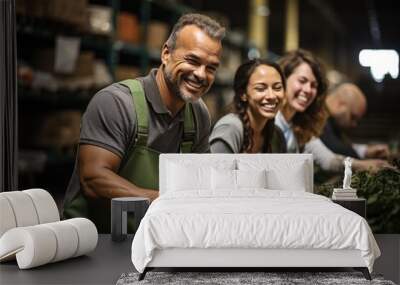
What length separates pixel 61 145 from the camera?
639cm

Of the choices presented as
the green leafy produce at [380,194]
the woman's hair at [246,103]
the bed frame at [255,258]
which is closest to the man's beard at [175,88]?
the woman's hair at [246,103]

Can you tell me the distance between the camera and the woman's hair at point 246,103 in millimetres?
6164

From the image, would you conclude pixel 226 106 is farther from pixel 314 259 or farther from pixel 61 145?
pixel 314 259

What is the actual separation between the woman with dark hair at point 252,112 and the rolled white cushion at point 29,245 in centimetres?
182

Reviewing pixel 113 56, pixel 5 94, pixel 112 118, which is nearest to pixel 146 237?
pixel 112 118

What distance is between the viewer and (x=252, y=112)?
616 centimetres

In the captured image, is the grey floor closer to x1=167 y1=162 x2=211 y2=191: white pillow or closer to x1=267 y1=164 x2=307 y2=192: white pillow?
x1=167 y1=162 x2=211 y2=191: white pillow

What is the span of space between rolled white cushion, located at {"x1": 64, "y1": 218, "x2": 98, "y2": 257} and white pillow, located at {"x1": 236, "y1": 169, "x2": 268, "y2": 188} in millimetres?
1129

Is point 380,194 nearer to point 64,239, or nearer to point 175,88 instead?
point 175,88

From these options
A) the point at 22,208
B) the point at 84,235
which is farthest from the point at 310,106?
the point at 22,208

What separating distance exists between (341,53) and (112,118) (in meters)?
2.00

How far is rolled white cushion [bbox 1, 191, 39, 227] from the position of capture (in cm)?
502

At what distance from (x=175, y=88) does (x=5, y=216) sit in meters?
1.82

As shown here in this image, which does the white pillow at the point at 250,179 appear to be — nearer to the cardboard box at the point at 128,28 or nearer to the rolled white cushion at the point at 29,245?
the rolled white cushion at the point at 29,245
